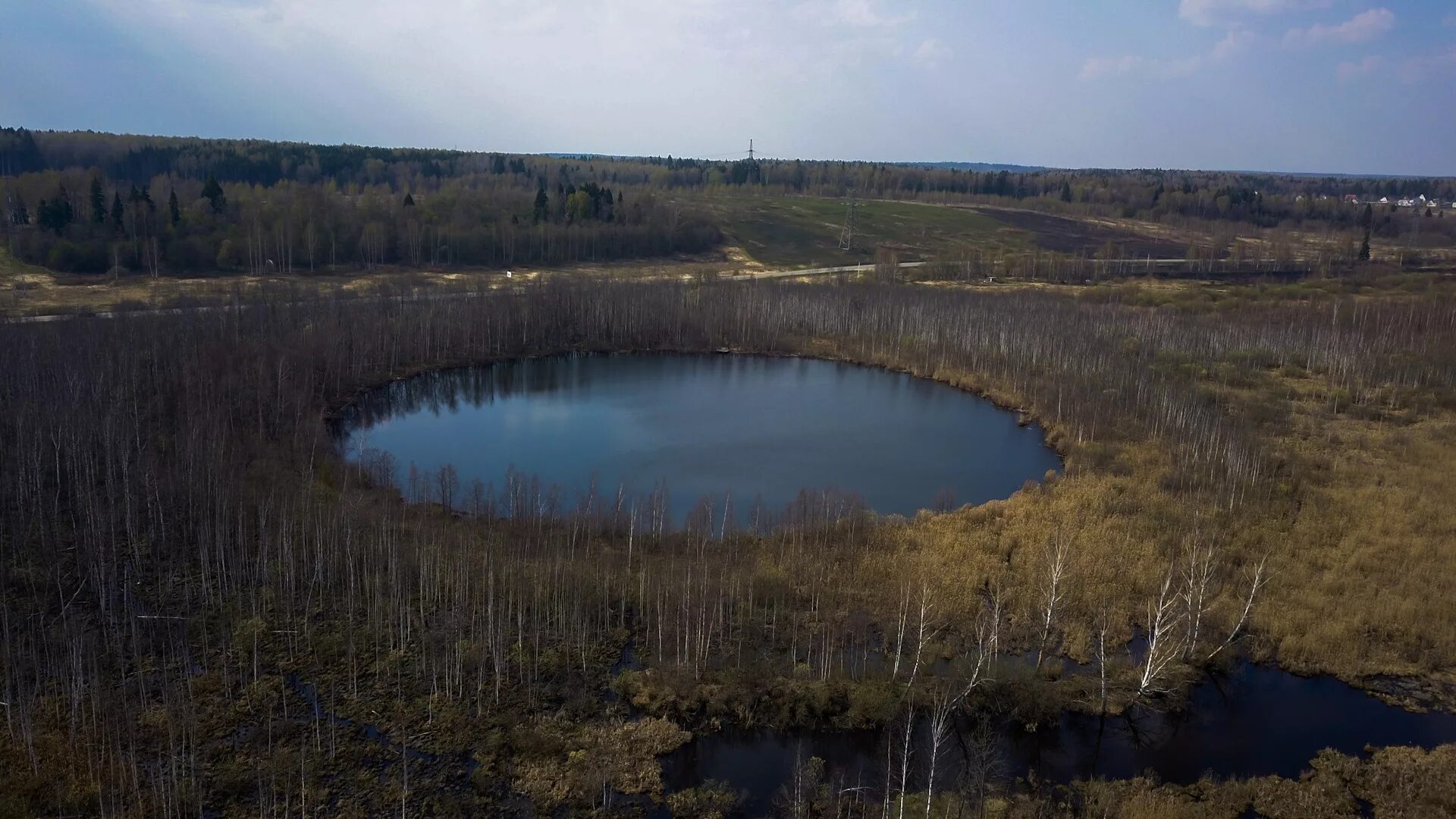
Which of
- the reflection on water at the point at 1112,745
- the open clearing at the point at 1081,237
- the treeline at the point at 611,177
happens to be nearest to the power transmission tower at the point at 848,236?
the open clearing at the point at 1081,237

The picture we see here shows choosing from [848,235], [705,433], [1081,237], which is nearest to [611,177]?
[848,235]

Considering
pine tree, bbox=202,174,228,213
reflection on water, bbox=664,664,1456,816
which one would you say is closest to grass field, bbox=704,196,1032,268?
pine tree, bbox=202,174,228,213

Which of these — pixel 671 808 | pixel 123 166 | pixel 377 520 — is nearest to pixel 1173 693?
pixel 671 808

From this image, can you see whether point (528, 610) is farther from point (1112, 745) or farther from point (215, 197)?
point (215, 197)

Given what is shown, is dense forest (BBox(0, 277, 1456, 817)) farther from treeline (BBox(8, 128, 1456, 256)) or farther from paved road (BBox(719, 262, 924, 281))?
treeline (BBox(8, 128, 1456, 256))

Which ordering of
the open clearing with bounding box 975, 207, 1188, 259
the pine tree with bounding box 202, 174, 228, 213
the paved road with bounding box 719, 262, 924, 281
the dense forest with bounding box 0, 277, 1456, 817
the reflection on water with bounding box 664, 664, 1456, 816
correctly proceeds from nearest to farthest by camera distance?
the dense forest with bounding box 0, 277, 1456, 817, the reflection on water with bounding box 664, 664, 1456, 816, the pine tree with bounding box 202, 174, 228, 213, the paved road with bounding box 719, 262, 924, 281, the open clearing with bounding box 975, 207, 1188, 259

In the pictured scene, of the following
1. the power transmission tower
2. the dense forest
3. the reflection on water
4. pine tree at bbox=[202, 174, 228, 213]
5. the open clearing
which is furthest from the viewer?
the open clearing
